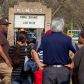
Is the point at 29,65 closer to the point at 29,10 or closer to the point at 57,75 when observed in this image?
the point at 57,75

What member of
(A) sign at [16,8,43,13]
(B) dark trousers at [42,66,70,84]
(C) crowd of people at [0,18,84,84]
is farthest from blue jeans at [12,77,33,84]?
(A) sign at [16,8,43,13]

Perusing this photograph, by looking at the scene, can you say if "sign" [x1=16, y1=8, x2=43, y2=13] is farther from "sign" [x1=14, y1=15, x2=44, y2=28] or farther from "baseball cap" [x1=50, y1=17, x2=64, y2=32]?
"baseball cap" [x1=50, y1=17, x2=64, y2=32]

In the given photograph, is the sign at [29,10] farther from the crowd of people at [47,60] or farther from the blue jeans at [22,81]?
the blue jeans at [22,81]

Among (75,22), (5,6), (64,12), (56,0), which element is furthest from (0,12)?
(75,22)

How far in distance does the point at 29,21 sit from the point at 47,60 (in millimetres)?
9211

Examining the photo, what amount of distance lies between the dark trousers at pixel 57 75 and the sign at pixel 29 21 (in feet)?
29.4

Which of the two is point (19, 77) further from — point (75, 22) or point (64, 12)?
point (75, 22)

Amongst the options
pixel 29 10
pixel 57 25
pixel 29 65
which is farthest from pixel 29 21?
pixel 57 25

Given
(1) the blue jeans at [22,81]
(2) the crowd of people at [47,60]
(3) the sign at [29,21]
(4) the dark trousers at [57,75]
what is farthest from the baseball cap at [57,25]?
(3) the sign at [29,21]

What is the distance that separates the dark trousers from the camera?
25.8 feet

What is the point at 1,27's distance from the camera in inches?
427

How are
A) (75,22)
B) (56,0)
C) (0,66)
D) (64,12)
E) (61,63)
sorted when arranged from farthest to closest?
1. (75,22)
2. (64,12)
3. (56,0)
4. (0,66)
5. (61,63)

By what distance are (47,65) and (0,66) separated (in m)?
2.50

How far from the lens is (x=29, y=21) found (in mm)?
17047
